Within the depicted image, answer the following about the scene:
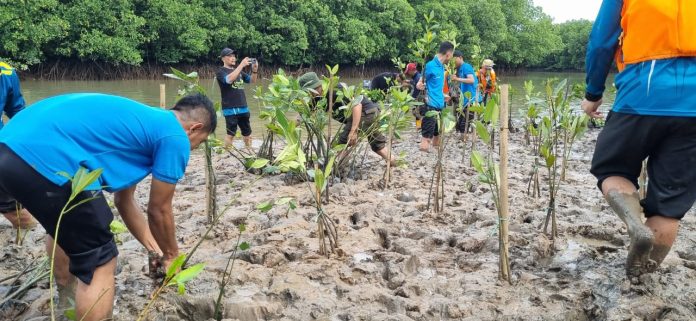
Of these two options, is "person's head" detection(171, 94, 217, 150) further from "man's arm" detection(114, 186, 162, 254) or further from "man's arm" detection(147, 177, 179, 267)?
"man's arm" detection(114, 186, 162, 254)

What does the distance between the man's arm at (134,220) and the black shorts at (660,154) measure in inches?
87.7

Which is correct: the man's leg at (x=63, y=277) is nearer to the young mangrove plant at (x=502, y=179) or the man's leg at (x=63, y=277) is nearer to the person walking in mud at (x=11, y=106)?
the person walking in mud at (x=11, y=106)

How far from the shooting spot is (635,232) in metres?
2.08

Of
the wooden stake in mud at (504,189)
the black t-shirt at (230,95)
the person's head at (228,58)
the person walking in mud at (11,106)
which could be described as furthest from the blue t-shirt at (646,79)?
the person's head at (228,58)

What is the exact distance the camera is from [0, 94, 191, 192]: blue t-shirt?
1859mm

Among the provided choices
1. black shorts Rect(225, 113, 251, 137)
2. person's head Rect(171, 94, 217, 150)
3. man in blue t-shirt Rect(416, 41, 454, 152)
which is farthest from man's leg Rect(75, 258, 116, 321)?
man in blue t-shirt Rect(416, 41, 454, 152)

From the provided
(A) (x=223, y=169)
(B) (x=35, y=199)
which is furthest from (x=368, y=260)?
(A) (x=223, y=169)

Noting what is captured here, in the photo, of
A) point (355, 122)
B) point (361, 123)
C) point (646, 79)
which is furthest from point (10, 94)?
point (646, 79)

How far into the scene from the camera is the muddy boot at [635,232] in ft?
6.81

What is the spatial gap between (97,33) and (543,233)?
72.6ft

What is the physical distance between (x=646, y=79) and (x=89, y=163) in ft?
7.40

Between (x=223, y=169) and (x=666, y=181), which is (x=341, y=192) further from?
(x=666, y=181)

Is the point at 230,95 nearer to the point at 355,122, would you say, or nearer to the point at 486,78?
the point at 355,122

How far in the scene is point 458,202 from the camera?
403cm
